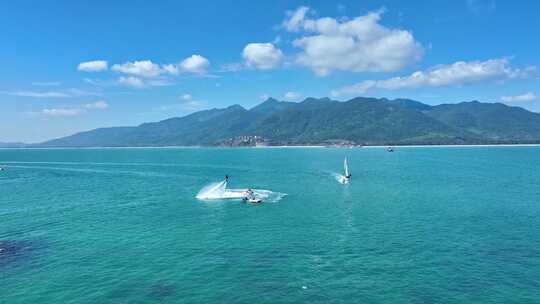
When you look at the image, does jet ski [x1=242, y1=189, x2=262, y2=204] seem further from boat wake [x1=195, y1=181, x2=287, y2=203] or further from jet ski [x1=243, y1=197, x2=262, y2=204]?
boat wake [x1=195, y1=181, x2=287, y2=203]

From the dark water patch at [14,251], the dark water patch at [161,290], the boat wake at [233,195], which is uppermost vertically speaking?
the boat wake at [233,195]

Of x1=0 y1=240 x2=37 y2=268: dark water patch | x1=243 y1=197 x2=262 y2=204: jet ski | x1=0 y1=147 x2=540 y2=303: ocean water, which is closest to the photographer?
x1=0 y1=147 x2=540 y2=303: ocean water

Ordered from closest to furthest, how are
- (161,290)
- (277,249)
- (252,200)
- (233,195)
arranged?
(161,290) → (277,249) → (252,200) → (233,195)

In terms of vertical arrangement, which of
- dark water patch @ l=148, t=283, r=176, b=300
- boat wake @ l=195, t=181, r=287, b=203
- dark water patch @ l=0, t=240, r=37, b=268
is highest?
boat wake @ l=195, t=181, r=287, b=203

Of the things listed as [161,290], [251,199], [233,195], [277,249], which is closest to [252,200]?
[251,199]

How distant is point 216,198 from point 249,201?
538 inches

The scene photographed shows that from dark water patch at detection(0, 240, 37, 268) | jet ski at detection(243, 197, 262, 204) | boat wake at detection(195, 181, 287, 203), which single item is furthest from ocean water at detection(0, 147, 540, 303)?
boat wake at detection(195, 181, 287, 203)

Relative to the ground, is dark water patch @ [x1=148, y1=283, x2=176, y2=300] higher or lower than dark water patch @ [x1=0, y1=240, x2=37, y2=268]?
lower

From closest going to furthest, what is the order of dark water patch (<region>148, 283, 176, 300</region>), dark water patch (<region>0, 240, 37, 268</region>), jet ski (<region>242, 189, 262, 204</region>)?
dark water patch (<region>148, 283, 176, 300</region>) < dark water patch (<region>0, 240, 37, 268</region>) < jet ski (<region>242, 189, 262, 204</region>)

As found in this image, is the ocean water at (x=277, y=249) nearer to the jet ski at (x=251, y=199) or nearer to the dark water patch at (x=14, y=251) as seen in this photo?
the dark water patch at (x=14, y=251)

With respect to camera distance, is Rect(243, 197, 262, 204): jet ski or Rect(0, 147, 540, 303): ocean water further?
Rect(243, 197, 262, 204): jet ski

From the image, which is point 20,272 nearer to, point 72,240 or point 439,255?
point 72,240

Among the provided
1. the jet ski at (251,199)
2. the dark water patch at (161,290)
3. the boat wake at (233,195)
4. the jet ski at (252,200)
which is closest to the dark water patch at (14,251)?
the dark water patch at (161,290)

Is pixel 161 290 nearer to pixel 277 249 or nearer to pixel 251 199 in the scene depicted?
pixel 277 249
